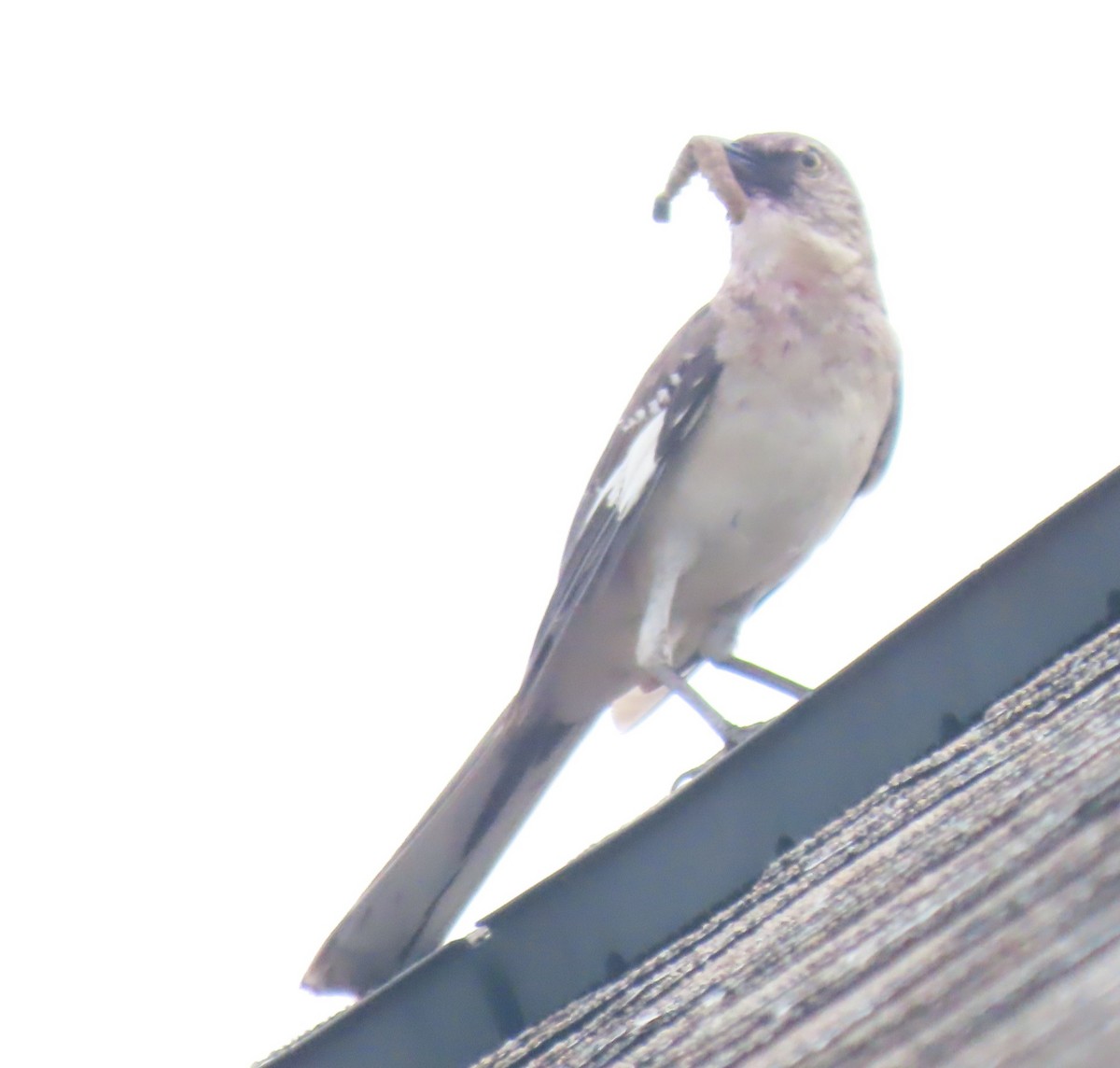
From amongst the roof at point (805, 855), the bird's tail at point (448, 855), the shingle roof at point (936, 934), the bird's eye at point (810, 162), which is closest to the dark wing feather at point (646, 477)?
the bird's tail at point (448, 855)

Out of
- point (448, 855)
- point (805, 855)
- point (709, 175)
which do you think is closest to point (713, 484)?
point (709, 175)

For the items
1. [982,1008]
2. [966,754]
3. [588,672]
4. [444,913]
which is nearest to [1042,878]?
[982,1008]

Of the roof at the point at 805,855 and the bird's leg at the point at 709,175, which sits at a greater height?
the bird's leg at the point at 709,175

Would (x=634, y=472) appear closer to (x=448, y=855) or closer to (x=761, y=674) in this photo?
(x=761, y=674)

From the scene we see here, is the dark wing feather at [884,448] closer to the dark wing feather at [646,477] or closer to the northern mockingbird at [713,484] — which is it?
the northern mockingbird at [713,484]

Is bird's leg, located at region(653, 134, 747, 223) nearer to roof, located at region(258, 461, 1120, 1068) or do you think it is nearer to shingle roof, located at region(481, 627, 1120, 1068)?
roof, located at region(258, 461, 1120, 1068)

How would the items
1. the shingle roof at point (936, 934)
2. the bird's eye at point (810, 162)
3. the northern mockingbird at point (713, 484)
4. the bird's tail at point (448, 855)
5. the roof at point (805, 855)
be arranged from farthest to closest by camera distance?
1. the bird's eye at point (810, 162)
2. the northern mockingbird at point (713, 484)
3. the bird's tail at point (448, 855)
4. the roof at point (805, 855)
5. the shingle roof at point (936, 934)

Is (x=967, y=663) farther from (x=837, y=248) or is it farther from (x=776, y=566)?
(x=837, y=248)

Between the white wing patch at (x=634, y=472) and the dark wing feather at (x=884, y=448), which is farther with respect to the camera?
the dark wing feather at (x=884, y=448)
